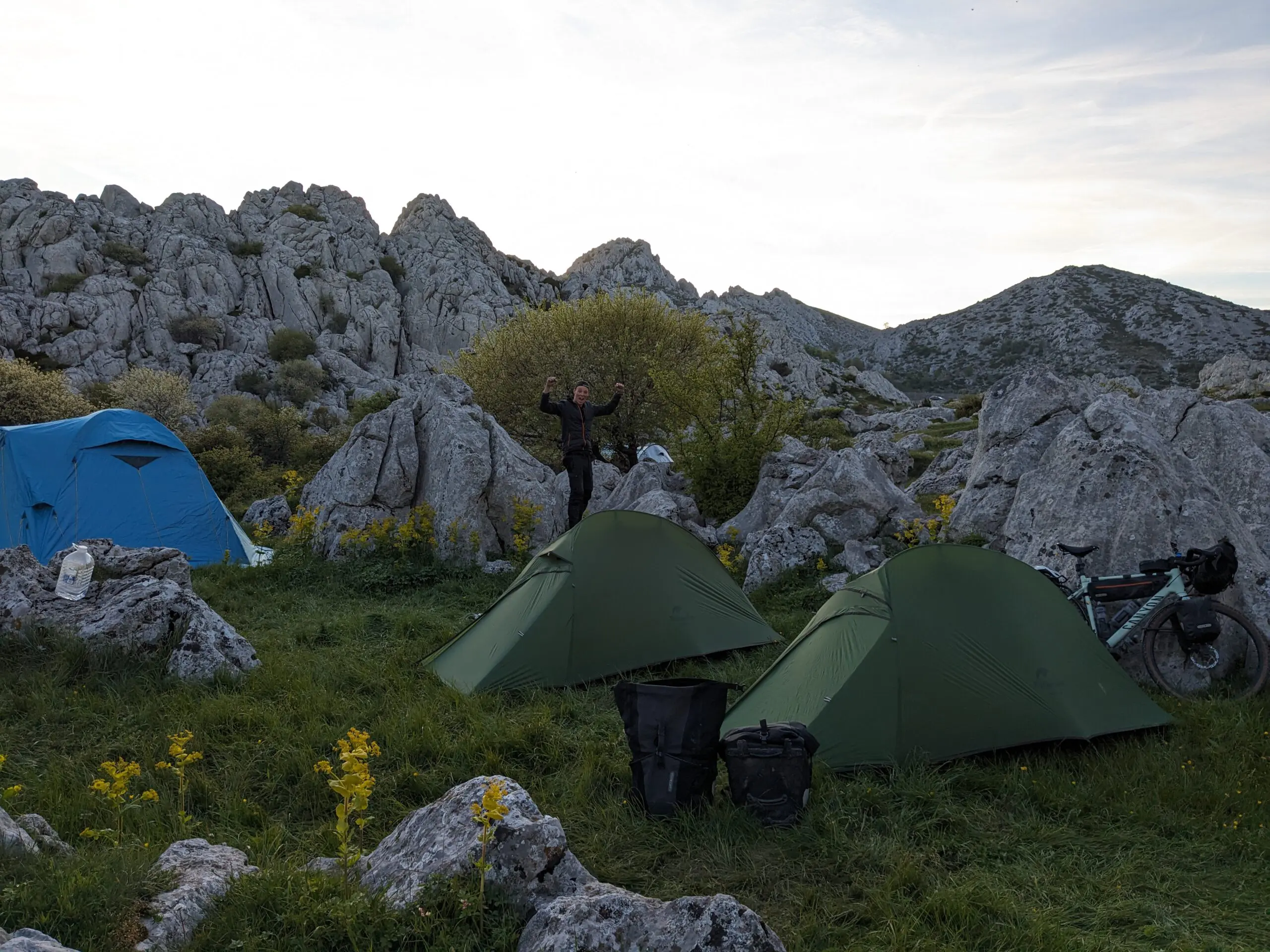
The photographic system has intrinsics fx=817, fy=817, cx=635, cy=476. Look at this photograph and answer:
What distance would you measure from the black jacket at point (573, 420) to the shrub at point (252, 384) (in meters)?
57.8

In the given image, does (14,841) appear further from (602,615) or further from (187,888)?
(602,615)

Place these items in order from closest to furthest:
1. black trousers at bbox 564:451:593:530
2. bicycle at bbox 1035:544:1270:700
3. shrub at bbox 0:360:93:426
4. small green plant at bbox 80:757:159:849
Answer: small green plant at bbox 80:757:159:849, bicycle at bbox 1035:544:1270:700, black trousers at bbox 564:451:593:530, shrub at bbox 0:360:93:426

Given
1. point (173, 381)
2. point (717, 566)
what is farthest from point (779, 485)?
point (173, 381)

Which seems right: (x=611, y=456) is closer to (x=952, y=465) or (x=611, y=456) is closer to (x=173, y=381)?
(x=952, y=465)

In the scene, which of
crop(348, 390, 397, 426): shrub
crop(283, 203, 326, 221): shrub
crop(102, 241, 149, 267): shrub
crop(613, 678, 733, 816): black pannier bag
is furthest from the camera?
crop(283, 203, 326, 221): shrub

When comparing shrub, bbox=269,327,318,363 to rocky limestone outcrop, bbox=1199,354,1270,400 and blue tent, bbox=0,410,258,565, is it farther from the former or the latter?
rocky limestone outcrop, bbox=1199,354,1270,400

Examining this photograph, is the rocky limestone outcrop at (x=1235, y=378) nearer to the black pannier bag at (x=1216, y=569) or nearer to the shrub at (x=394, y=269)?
the black pannier bag at (x=1216, y=569)

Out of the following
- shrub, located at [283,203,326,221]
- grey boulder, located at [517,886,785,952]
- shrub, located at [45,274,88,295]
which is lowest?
grey boulder, located at [517,886,785,952]

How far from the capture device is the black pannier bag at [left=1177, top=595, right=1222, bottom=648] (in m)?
7.29

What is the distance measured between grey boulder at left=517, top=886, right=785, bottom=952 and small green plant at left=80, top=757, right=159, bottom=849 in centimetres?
240

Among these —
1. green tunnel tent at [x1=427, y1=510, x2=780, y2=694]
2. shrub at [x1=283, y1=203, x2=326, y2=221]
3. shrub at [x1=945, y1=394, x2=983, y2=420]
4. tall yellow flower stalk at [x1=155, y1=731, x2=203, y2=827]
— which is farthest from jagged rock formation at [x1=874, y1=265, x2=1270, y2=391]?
tall yellow flower stalk at [x1=155, y1=731, x2=203, y2=827]

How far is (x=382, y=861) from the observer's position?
4.16 meters

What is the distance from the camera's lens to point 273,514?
19469mm

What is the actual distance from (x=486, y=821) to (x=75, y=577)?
7731mm
